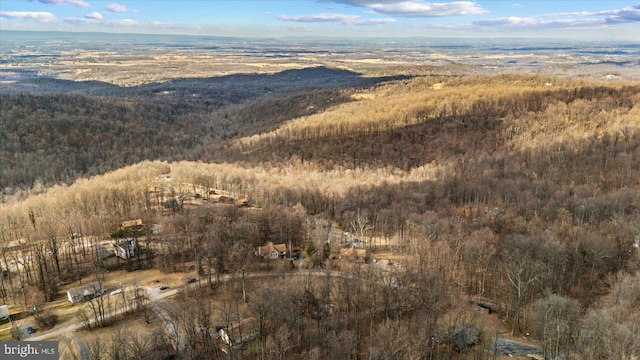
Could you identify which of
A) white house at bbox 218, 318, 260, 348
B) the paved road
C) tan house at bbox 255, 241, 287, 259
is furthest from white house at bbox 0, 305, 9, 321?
tan house at bbox 255, 241, 287, 259

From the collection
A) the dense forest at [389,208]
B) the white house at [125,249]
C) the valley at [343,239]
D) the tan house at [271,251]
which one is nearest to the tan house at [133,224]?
the valley at [343,239]

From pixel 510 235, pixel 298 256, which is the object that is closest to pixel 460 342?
pixel 510 235

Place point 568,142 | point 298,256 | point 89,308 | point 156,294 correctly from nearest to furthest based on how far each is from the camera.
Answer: point 89,308
point 156,294
point 298,256
point 568,142

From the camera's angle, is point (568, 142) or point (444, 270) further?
point (568, 142)

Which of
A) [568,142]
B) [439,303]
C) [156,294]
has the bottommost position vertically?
[156,294]

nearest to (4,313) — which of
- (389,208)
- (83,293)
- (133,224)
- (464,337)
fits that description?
(83,293)

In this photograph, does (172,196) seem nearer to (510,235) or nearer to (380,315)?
(380,315)
